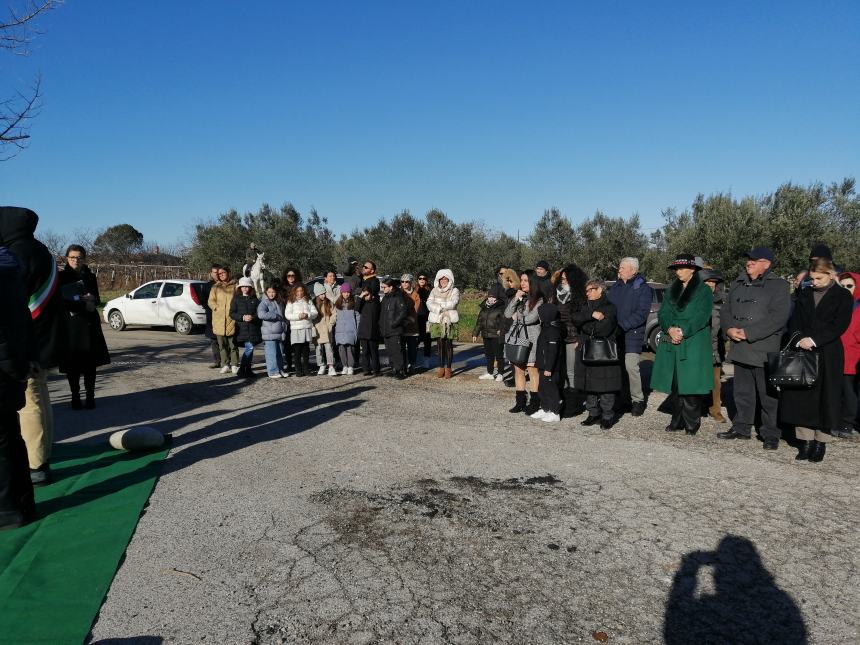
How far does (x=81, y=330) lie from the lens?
7.99 m

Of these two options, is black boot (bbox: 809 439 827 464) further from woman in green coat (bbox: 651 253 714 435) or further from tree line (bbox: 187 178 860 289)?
tree line (bbox: 187 178 860 289)

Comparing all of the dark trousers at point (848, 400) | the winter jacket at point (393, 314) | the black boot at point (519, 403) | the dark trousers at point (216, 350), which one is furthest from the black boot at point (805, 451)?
the dark trousers at point (216, 350)

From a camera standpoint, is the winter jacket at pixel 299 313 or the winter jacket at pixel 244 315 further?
the winter jacket at pixel 299 313

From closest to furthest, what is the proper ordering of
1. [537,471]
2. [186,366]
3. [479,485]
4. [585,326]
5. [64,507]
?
[64,507]
[479,485]
[537,471]
[585,326]
[186,366]

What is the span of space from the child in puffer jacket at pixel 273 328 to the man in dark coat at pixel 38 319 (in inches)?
203

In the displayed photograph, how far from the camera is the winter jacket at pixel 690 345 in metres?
7.03

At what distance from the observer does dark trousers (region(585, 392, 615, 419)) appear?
7.44 m

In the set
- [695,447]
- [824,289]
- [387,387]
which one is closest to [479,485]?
[695,447]

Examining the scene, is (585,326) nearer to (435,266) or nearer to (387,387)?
(387,387)

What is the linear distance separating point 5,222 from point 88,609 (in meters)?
3.14

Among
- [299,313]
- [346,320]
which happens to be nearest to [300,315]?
[299,313]

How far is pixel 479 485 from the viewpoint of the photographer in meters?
5.31

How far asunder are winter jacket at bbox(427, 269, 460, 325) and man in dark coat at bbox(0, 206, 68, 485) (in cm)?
620

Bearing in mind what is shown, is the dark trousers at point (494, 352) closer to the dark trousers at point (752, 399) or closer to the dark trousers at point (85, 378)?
the dark trousers at point (752, 399)
